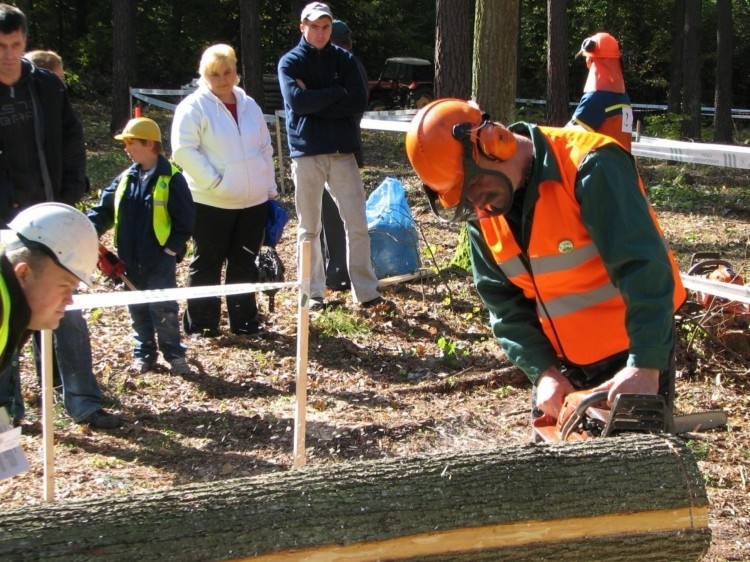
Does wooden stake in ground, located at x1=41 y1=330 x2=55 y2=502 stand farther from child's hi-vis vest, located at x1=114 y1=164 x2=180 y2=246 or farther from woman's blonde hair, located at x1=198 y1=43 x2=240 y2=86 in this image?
woman's blonde hair, located at x1=198 y1=43 x2=240 y2=86

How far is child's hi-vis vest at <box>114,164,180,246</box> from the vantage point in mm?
6133

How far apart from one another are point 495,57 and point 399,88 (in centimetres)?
1863

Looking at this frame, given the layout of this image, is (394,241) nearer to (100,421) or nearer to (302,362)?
(100,421)

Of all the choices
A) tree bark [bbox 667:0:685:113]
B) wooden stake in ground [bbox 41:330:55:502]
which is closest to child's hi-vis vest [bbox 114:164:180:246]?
wooden stake in ground [bbox 41:330:55:502]

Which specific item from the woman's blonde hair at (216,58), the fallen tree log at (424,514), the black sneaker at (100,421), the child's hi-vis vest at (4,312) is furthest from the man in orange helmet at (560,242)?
the woman's blonde hair at (216,58)

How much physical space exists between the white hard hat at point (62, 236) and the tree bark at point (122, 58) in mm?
16531

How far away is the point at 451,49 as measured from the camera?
448 inches

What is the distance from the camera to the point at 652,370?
2738 millimetres

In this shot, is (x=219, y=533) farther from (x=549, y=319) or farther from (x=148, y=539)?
(x=549, y=319)

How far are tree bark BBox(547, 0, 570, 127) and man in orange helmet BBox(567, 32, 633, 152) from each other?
11.6 metres

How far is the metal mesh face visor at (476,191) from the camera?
2834 mm

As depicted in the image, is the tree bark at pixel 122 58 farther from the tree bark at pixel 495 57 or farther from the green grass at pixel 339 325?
the green grass at pixel 339 325

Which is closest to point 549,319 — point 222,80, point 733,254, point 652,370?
point 652,370

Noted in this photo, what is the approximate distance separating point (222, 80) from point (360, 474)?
4.72 m
